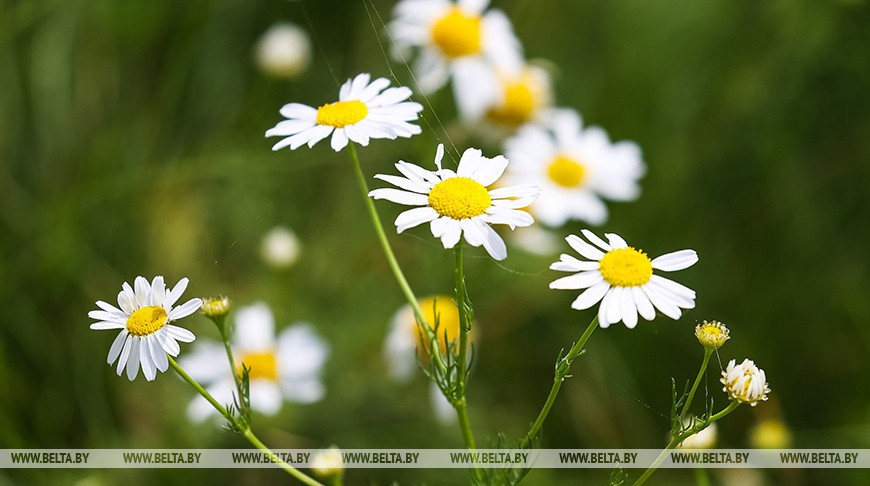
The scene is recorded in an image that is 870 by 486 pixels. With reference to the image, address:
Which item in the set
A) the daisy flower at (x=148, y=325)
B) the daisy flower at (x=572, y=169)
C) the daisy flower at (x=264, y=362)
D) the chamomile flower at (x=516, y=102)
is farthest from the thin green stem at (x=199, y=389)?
the chamomile flower at (x=516, y=102)

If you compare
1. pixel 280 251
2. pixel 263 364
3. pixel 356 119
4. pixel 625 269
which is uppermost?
pixel 280 251

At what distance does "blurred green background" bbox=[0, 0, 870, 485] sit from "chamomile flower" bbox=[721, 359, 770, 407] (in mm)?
860

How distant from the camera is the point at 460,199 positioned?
692 mm

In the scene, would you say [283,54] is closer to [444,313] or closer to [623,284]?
[444,313]

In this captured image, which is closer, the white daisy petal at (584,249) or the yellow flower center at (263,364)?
the white daisy petal at (584,249)

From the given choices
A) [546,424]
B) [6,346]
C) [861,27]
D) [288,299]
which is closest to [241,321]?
[288,299]

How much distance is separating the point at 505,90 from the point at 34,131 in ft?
3.32

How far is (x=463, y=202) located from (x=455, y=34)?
1056 mm

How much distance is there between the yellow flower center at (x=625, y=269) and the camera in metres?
0.67

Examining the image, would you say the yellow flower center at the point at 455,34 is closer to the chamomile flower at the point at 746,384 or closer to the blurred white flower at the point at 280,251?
the blurred white flower at the point at 280,251

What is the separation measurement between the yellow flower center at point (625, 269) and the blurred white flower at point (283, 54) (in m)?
1.32

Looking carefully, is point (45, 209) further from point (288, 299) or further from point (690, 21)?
point (690, 21)

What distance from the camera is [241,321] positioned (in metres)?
1.57

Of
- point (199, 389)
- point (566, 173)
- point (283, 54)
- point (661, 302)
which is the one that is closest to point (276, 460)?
point (199, 389)
